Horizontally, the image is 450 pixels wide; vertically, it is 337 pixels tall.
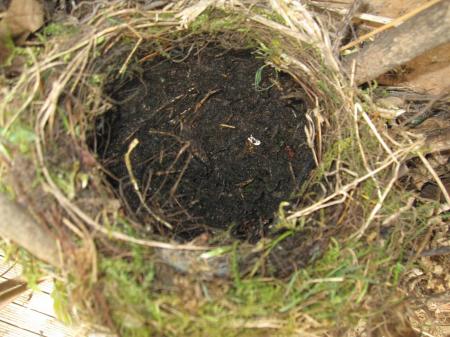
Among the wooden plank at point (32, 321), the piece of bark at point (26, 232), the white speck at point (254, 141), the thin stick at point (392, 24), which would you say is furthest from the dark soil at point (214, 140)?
the wooden plank at point (32, 321)

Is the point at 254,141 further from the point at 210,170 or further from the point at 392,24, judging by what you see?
the point at 392,24

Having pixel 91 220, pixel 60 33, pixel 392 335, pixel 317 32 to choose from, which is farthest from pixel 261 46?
pixel 392 335

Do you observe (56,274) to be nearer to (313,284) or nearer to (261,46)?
(313,284)

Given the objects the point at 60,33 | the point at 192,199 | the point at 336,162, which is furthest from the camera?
the point at 192,199

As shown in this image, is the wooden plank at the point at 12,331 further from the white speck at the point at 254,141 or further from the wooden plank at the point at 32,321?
the white speck at the point at 254,141

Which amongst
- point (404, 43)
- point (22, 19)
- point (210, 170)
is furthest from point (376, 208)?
point (22, 19)
